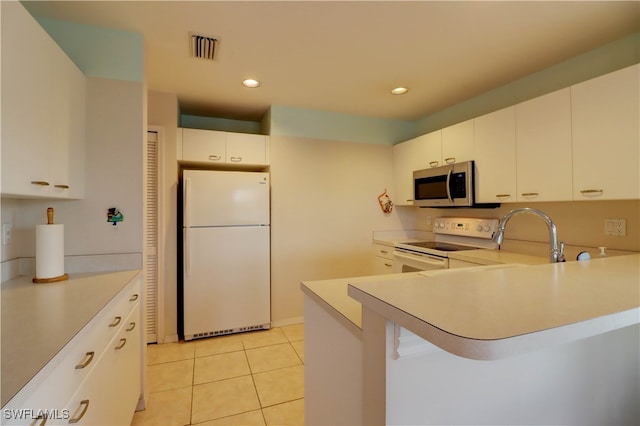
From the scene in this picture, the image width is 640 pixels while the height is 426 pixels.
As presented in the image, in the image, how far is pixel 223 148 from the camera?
2.96 metres

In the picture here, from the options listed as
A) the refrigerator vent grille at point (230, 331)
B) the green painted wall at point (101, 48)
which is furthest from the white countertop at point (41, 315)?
the refrigerator vent grille at point (230, 331)

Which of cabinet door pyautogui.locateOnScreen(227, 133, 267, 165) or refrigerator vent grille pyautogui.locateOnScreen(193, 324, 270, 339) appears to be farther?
cabinet door pyautogui.locateOnScreen(227, 133, 267, 165)

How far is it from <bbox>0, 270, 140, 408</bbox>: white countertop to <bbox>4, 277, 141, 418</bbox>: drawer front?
18 millimetres

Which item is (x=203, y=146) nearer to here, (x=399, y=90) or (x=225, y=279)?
(x=225, y=279)

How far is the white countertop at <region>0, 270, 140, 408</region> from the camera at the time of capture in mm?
722

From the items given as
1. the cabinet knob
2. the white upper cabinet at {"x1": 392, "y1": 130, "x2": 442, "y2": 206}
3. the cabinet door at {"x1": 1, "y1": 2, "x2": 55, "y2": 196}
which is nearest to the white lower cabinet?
the white upper cabinet at {"x1": 392, "y1": 130, "x2": 442, "y2": 206}

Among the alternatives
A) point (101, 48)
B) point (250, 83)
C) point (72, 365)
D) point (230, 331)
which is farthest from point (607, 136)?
point (230, 331)

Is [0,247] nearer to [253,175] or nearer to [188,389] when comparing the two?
[188,389]

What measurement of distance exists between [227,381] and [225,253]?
3.68ft

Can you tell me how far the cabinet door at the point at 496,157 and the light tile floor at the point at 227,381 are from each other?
212 cm

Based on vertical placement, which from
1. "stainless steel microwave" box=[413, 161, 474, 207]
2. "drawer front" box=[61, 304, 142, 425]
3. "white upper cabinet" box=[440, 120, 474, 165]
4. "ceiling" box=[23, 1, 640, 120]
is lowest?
"drawer front" box=[61, 304, 142, 425]

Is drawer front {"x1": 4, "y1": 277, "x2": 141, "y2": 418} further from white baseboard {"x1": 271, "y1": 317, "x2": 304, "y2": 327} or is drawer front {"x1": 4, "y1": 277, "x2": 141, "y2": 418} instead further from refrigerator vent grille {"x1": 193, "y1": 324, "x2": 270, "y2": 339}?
white baseboard {"x1": 271, "y1": 317, "x2": 304, "y2": 327}

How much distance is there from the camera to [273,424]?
5.57ft

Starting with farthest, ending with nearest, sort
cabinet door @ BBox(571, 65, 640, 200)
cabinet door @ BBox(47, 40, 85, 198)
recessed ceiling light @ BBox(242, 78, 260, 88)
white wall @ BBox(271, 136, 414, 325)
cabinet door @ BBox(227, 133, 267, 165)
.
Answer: white wall @ BBox(271, 136, 414, 325)
cabinet door @ BBox(227, 133, 267, 165)
recessed ceiling light @ BBox(242, 78, 260, 88)
cabinet door @ BBox(571, 65, 640, 200)
cabinet door @ BBox(47, 40, 85, 198)
